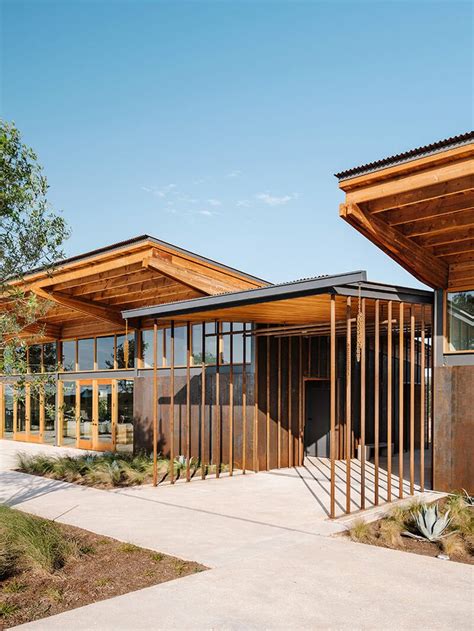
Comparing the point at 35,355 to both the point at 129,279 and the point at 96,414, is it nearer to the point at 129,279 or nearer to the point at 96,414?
the point at 96,414

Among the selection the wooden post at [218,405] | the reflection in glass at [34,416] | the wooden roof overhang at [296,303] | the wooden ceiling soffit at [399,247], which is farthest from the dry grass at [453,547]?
the reflection in glass at [34,416]

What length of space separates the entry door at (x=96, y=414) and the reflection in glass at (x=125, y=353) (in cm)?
68

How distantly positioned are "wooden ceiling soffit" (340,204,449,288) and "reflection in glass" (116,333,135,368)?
31.9 feet

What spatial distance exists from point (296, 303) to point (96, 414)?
11.0m

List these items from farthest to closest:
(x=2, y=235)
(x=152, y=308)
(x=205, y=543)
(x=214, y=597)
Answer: (x=152, y=308)
(x=2, y=235)
(x=205, y=543)
(x=214, y=597)

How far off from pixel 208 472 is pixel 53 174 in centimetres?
733

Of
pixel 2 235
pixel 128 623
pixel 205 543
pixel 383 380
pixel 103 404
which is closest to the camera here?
pixel 128 623

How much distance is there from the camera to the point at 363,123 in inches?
611

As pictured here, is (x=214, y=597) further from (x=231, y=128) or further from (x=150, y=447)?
(x=231, y=128)

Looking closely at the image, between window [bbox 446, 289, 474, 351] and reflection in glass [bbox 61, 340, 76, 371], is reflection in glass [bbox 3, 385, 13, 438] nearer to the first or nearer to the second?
reflection in glass [bbox 61, 340, 76, 371]

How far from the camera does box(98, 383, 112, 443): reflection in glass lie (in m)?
18.0

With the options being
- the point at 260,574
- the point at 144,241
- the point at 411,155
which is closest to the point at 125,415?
the point at 144,241

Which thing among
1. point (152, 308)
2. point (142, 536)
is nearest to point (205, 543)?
point (142, 536)

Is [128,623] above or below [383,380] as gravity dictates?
below
